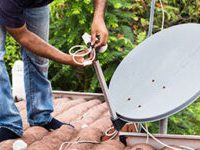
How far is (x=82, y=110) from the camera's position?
450 centimetres

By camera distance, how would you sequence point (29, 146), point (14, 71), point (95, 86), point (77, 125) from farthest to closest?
1. point (95, 86)
2. point (14, 71)
3. point (77, 125)
4. point (29, 146)

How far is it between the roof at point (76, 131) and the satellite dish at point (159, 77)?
8.8 inches

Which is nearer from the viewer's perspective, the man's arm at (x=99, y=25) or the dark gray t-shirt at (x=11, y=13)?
the dark gray t-shirt at (x=11, y=13)

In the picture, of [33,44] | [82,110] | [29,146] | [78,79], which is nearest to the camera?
[33,44]

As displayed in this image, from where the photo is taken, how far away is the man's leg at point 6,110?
3129 millimetres

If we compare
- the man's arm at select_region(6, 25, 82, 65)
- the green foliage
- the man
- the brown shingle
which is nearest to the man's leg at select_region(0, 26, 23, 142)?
the man

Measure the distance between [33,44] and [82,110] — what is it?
165 cm

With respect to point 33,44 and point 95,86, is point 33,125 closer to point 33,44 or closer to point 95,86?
point 33,44

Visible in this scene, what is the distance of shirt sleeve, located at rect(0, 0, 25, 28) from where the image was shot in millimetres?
2844

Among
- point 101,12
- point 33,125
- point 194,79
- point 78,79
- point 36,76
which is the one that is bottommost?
point 78,79

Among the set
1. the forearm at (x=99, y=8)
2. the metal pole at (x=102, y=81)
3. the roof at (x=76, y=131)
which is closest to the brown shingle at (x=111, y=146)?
the roof at (x=76, y=131)

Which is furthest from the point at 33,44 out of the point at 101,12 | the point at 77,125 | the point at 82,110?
the point at 82,110

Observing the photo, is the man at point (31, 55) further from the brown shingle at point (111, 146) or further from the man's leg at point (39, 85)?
the brown shingle at point (111, 146)

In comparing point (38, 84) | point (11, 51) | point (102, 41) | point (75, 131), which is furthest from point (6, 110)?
point (11, 51)
